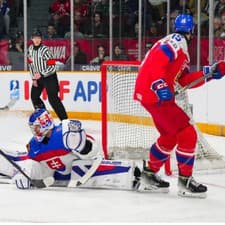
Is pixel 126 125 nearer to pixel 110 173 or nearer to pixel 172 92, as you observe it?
pixel 110 173

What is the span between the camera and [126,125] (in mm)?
6312

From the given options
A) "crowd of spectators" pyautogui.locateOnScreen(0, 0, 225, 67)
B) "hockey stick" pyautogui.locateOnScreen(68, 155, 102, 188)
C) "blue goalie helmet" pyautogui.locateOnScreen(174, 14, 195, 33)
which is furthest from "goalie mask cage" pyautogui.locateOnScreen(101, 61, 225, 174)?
"crowd of spectators" pyautogui.locateOnScreen(0, 0, 225, 67)

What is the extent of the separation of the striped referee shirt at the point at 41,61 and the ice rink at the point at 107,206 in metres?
3.07

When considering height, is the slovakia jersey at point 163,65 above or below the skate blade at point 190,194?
above

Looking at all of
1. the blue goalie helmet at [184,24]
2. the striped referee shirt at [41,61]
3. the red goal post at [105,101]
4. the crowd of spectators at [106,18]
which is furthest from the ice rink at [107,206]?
the crowd of spectators at [106,18]

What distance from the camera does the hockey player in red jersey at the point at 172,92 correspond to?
15.3ft

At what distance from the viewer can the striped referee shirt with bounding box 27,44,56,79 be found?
27.2ft

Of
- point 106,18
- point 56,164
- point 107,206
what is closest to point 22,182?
point 56,164

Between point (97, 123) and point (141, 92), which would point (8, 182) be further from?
point (97, 123)

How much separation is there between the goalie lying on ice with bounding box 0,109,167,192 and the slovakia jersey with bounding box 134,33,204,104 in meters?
0.49

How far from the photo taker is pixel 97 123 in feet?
31.0

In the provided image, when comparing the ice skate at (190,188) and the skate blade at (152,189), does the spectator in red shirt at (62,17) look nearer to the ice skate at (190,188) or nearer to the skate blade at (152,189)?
the skate blade at (152,189)

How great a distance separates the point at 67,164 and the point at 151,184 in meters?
0.54

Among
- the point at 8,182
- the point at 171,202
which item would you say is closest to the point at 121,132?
the point at 8,182
